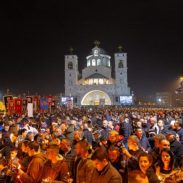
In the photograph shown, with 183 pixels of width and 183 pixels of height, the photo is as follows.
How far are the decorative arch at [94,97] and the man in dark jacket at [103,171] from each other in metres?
83.4

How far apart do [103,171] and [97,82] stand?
8823 cm

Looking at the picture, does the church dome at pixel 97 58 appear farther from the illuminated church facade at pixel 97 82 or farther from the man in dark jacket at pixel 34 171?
the man in dark jacket at pixel 34 171

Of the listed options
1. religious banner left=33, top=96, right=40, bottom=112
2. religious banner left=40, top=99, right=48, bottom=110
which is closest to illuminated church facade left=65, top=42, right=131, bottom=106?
religious banner left=40, top=99, right=48, bottom=110

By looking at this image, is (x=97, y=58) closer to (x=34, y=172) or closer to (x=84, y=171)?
(x=34, y=172)

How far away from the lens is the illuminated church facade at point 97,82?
88.1 m

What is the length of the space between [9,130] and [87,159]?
6017mm

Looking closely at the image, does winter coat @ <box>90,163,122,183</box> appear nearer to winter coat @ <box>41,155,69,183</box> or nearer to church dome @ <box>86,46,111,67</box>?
winter coat @ <box>41,155,69,183</box>

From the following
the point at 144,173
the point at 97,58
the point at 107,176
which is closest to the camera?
the point at 107,176

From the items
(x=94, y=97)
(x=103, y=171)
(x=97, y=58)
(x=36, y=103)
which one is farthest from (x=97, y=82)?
(x=103, y=171)

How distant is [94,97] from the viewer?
297 ft

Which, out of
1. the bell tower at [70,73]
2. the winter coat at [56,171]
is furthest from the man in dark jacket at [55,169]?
the bell tower at [70,73]

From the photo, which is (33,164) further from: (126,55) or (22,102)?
(126,55)

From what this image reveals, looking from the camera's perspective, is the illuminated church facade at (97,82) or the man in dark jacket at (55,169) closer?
the man in dark jacket at (55,169)

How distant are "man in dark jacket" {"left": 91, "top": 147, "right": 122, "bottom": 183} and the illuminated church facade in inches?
3102
